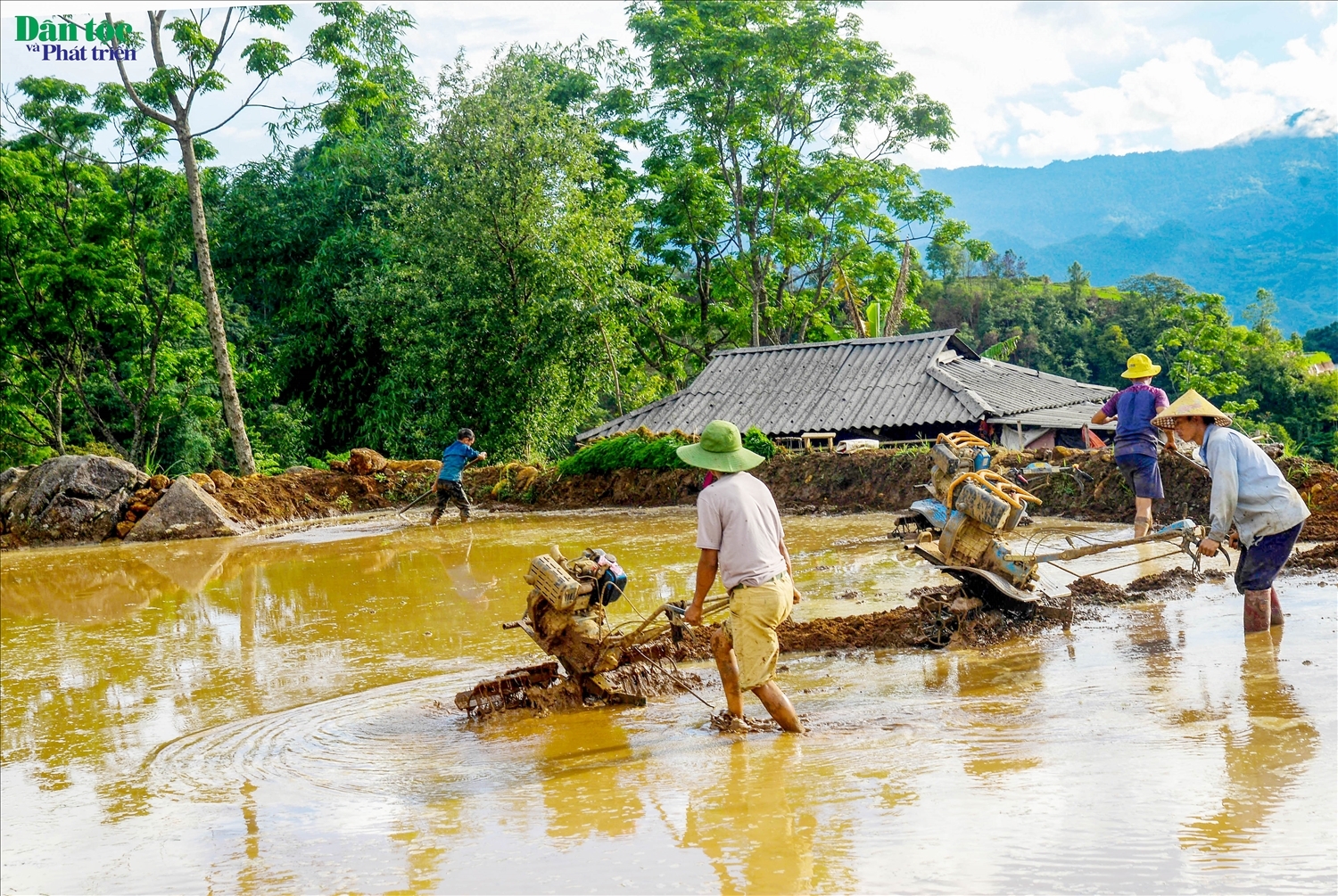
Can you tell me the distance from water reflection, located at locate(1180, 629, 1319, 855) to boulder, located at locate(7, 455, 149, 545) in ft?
56.0

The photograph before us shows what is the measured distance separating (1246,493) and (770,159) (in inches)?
1051

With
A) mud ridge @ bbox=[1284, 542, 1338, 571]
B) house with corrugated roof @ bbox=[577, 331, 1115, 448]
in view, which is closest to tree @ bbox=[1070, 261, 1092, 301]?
house with corrugated roof @ bbox=[577, 331, 1115, 448]

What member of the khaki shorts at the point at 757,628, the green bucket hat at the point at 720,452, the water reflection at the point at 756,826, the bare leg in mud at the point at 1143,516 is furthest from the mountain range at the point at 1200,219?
the water reflection at the point at 756,826

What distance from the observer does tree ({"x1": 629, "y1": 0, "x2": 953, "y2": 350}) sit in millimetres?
31266

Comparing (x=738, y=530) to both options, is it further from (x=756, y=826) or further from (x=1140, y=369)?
(x=1140, y=369)

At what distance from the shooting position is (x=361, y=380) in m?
28.3

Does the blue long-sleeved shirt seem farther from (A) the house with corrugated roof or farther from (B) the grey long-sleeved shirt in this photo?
(B) the grey long-sleeved shirt

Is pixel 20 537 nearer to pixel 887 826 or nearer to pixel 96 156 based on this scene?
pixel 96 156

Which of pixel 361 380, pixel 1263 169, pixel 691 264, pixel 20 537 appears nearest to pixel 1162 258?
pixel 1263 169

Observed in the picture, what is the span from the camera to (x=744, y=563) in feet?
18.8

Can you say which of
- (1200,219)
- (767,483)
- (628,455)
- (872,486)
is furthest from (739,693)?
(1200,219)

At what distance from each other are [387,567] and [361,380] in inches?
625

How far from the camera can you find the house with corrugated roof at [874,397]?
21.3m

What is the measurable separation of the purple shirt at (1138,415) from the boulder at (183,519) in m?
13.5
